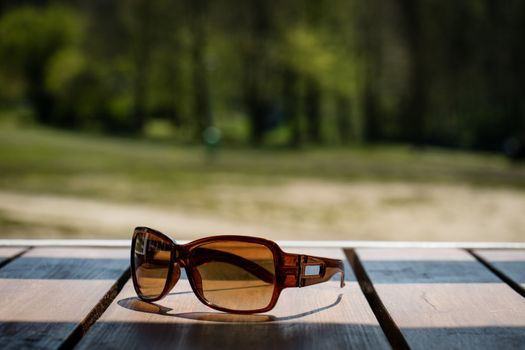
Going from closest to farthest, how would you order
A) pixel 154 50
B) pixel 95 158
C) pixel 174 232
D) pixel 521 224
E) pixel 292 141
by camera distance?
pixel 174 232 → pixel 521 224 → pixel 95 158 → pixel 154 50 → pixel 292 141

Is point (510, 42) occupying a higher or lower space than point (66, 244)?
higher

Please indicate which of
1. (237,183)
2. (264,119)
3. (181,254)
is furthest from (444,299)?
(264,119)

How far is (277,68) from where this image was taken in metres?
17.4

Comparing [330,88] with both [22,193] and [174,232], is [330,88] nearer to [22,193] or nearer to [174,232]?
[22,193]

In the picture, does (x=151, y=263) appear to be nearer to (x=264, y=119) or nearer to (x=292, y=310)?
(x=292, y=310)

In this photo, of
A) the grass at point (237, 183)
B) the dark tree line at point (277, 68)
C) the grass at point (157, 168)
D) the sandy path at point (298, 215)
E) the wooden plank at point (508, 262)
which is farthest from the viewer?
the dark tree line at point (277, 68)

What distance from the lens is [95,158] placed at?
11062 mm

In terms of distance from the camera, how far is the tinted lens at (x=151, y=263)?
1.86ft

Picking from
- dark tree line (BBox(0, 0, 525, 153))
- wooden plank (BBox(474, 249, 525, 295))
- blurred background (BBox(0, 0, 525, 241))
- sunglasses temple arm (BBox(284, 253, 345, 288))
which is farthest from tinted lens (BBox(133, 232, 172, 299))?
dark tree line (BBox(0, 0, 525, 153))

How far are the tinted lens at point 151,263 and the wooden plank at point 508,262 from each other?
0.35 m

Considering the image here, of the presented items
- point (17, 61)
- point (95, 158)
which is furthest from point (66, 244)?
point (17, 61)

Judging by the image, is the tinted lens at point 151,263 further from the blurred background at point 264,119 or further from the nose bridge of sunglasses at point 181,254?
the blurred background at point 264,119

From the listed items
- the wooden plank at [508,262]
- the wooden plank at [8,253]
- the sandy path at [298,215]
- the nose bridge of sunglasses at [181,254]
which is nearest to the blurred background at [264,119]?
the sandy path at [298,215]

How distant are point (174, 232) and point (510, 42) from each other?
17889 millimetres
